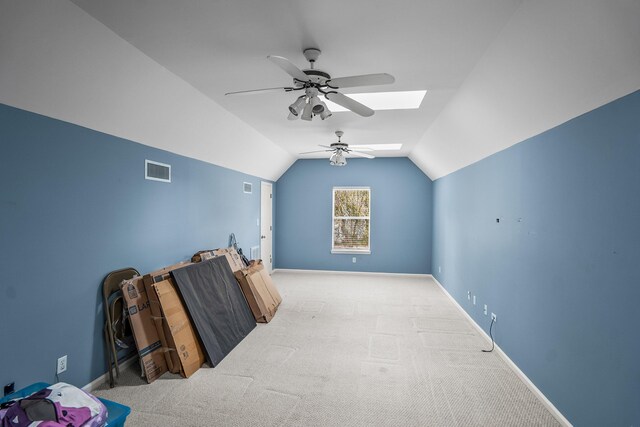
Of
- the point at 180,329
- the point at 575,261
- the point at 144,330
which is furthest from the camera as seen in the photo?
the point at 180,329

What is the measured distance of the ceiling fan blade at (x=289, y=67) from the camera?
1.94m

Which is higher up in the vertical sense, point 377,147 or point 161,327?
point 377,147

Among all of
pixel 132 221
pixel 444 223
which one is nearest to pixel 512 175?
pixel 444 223

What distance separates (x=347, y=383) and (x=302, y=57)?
288 centimetres

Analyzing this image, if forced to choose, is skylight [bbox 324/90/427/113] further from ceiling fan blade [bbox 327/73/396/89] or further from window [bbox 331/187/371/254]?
window [bbox 331/187/371/254]

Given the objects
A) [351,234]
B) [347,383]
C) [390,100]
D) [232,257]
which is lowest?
[347,383]

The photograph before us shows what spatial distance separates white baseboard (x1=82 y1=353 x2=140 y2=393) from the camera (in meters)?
2.71

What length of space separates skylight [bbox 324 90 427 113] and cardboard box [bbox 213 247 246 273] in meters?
2.67

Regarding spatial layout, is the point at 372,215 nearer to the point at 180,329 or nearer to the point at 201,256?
the point at 201,256

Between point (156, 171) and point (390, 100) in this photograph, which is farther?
point (390, 100)

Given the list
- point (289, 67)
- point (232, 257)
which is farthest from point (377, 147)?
point (289, 67)

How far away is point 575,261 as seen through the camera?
2223 mm

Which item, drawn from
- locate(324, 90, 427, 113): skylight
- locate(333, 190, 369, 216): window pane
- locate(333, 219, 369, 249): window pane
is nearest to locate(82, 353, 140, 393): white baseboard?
locate(324, 90, 427, 113): skylight

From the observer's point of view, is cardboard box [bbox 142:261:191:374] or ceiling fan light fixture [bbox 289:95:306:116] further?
cardboard box [bbox 142:261:191:374]
